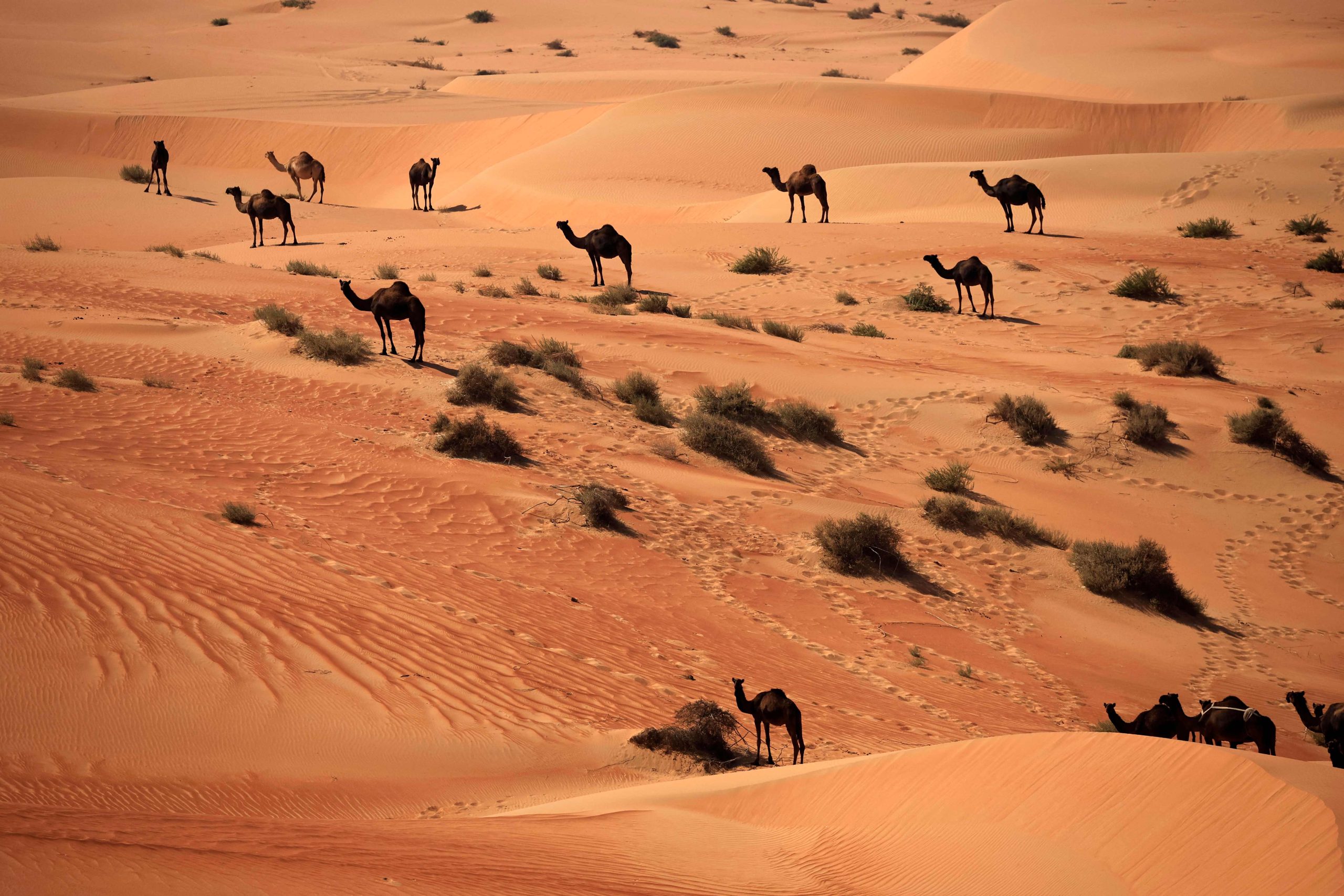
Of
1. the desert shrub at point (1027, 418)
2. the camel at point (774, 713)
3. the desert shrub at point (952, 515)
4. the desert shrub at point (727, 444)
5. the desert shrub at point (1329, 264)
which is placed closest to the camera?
the camel at point (774, 713)

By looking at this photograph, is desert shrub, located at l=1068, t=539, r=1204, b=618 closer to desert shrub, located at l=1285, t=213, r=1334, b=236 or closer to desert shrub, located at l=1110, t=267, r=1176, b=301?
desert shrub, located at l=1110, t=267, r=1176, b=301

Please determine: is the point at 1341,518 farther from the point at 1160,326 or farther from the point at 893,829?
the point at 893,829

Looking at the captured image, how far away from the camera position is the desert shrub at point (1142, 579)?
42.6 feet

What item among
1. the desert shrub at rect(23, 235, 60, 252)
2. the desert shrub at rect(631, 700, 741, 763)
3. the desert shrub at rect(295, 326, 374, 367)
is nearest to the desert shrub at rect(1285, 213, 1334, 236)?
the desert shrub at rect(295, 326, 374, 367)

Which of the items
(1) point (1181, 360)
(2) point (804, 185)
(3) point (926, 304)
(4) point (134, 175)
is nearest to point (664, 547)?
(1) point (1181, 360)

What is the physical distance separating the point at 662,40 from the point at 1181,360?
6510 centimetres

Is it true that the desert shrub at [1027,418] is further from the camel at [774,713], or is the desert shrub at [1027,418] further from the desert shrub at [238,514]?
the desert shrub at [238,514]

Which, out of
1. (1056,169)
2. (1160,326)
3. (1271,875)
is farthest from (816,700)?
(1056,169)

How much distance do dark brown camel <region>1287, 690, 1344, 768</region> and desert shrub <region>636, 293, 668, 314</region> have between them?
16.2 metres

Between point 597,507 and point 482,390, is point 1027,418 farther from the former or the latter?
point 482,390

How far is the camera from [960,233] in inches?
1166

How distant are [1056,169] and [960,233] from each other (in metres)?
6.86

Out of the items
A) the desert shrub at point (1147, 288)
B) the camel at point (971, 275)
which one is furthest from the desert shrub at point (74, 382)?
the desert shrub at point (1147, 288)

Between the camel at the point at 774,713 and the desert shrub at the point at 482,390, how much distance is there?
9247 mm
